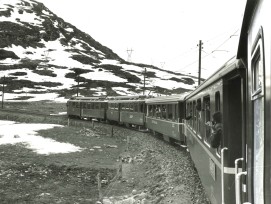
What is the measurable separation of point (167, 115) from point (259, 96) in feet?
62.0

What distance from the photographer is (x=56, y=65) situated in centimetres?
11631

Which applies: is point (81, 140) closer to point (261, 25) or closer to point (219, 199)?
point (219, 199)

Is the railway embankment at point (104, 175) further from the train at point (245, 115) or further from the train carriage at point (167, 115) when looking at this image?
the train at point (245, 115)

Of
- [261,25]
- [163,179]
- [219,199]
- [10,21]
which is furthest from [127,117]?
[10,21]

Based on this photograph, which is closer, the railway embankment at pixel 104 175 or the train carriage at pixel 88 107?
the railway embankment at pixel 104 175

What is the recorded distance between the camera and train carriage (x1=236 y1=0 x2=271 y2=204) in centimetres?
240

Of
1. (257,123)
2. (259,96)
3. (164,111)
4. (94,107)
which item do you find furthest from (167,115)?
(94,107)

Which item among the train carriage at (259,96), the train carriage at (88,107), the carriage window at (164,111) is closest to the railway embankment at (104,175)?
the carriage window at (164,111)

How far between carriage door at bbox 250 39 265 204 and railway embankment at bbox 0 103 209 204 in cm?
694

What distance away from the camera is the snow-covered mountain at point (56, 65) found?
93562mm

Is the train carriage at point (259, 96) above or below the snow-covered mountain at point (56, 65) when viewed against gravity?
below

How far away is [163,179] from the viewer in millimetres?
13750

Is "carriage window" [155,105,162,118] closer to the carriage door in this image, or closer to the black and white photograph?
the black and white photograph

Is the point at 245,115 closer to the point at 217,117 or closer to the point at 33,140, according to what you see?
the point at 217,117
